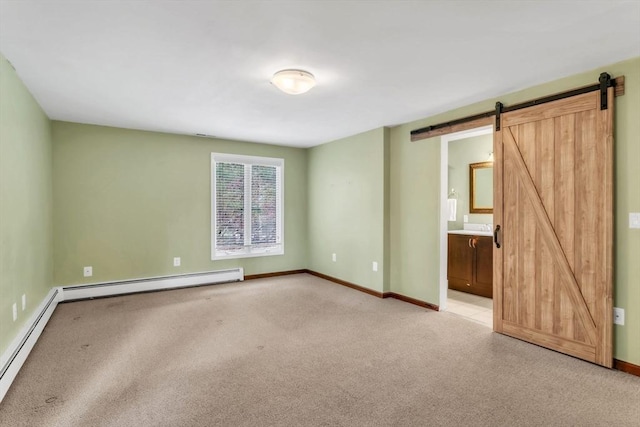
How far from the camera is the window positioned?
550cm

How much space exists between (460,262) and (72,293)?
5.50 metres

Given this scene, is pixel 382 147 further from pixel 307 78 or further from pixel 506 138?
pixel 307 78

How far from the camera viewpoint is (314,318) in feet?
12.3

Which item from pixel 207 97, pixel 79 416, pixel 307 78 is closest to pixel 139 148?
pixel 207 97

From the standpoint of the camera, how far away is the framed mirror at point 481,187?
5234mm

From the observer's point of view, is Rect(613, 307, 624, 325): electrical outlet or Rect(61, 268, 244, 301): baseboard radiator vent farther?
Rect(61, 268, 244, 301): baseboard radiator vent

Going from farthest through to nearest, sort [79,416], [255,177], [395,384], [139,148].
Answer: [255,177]
[139,148]
[395,384]
[79,416]

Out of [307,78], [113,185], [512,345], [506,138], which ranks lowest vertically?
[512,345]

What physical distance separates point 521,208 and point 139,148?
16.5ft

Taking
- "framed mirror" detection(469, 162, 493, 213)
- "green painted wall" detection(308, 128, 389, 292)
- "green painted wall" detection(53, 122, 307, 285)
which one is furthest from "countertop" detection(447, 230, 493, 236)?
"green painted wall" detection(53, 122, 307, 285)

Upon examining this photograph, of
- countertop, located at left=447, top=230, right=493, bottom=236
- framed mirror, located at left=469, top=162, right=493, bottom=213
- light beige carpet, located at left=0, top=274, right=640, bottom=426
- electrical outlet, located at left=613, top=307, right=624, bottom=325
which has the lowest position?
light beige carpet, located at left=0, top=274, right=640, bottom=426

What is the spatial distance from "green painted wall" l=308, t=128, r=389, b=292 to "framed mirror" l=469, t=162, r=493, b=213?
1805 millimetres

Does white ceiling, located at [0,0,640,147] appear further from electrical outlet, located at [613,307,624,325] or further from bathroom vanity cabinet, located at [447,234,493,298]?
bathroom vanity cabinet, located at [447,234,493,298]

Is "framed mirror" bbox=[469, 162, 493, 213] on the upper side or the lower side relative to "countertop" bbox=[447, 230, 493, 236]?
upper
